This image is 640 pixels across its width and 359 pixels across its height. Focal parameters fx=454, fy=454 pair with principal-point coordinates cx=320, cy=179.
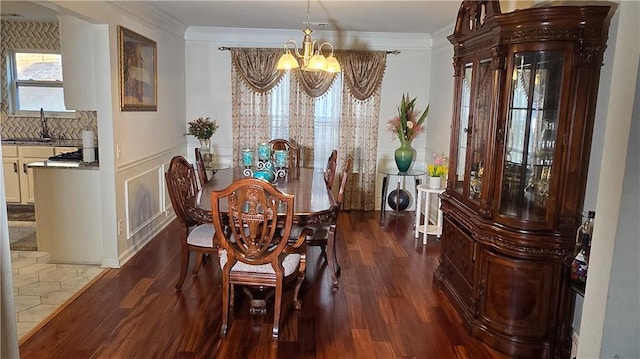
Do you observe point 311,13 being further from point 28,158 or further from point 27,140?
point 27,140

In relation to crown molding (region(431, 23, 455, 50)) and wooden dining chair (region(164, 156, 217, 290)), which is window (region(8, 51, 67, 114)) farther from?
crown molding (region(431, 23, 455, 50))

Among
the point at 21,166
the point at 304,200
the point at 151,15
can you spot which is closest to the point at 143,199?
the point at 151,15

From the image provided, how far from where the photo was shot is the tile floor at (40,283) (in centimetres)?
315

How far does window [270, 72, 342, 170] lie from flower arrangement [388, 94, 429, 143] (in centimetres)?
78

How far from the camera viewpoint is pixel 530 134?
2.73m

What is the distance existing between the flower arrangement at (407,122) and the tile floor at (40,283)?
383 centimetres

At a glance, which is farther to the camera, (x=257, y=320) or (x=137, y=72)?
(x=137, y=72)

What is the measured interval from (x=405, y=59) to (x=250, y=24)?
2100 millimetres

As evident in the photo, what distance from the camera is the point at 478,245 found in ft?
9.73

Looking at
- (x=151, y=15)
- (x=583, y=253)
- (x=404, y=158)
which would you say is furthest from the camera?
(x=404, y=158)

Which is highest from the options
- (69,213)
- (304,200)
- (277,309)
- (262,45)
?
(262,45)

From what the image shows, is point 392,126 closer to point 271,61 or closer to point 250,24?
point 271,61

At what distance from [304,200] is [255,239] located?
2.10ft

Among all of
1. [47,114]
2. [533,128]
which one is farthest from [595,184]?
[47,114]
